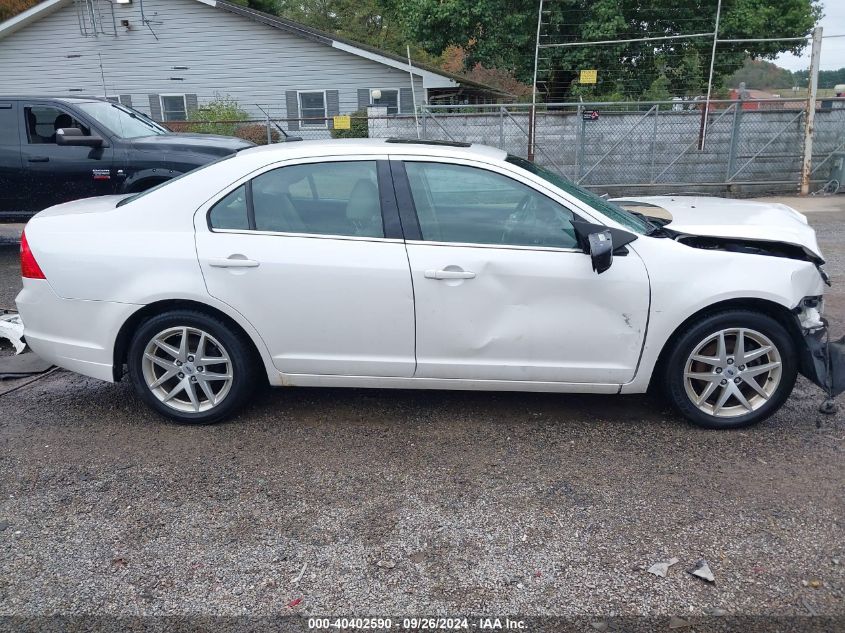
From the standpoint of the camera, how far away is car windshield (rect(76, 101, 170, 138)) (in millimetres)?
8609

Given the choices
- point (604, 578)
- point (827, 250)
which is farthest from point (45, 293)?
point (827, 250)

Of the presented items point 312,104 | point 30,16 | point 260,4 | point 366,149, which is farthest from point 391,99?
point 366,149

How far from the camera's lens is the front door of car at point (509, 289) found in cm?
391

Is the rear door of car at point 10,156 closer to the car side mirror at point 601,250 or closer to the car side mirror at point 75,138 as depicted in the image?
the car side mirror at point 75,138

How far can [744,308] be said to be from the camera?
13.1ft

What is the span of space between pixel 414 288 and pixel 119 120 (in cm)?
661

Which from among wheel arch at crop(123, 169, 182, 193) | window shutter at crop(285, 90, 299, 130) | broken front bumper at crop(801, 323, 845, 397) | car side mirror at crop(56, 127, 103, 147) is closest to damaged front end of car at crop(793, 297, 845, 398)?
broken front bumper at crop(801, 323, 845, 397)

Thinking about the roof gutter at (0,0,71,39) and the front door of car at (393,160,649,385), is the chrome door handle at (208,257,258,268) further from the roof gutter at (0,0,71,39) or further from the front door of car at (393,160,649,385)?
the roof gutter at (0,0,71,39)

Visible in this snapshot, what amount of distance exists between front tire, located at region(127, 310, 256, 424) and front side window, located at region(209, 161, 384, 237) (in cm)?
63

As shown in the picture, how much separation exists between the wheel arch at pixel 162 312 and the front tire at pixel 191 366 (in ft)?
0.11

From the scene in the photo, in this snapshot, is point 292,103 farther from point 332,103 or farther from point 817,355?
point 817,355

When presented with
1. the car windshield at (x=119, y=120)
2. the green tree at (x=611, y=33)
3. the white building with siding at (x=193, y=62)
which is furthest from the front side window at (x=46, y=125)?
the white building with siding at (x=193, y=62)

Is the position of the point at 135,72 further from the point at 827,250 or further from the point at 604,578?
the point at 604,578

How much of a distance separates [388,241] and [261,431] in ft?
4.52
